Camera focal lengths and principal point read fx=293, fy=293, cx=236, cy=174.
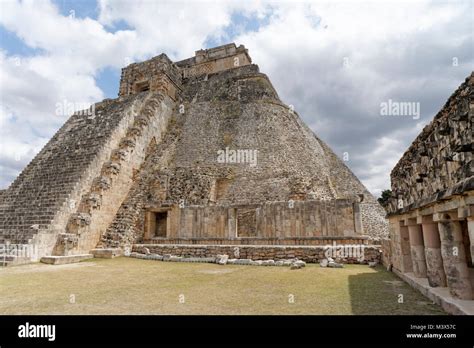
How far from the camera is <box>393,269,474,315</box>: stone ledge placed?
411 cm

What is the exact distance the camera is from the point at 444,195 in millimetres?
4480

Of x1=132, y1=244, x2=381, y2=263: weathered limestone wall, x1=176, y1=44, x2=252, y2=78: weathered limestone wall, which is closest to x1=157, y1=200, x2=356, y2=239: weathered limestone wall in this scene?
x1=132, y1=244, x2=381, y2=263: weathered limestone wall

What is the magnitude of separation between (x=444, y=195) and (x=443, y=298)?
5.56 feet

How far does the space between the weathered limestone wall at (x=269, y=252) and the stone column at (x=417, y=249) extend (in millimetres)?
4045

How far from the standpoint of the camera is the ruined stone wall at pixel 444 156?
387cm

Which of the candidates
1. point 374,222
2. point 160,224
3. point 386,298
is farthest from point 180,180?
point 386,298

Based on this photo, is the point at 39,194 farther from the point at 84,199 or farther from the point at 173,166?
the point at 173,166

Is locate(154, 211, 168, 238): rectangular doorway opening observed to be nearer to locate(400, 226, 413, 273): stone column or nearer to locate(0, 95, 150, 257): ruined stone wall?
locate(0, 95, 150, 257): ruined stone wall

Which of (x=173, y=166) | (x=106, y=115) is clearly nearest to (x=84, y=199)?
(x=173, y=166)

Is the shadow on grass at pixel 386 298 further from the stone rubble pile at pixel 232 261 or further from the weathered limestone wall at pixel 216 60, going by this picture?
the weathered limestone wall at pixel 216 60

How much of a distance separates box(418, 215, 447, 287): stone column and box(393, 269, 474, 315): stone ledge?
175 mm

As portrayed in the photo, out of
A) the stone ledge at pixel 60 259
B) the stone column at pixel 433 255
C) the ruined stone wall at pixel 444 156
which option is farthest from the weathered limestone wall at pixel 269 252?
the stone column at pixel 433 255

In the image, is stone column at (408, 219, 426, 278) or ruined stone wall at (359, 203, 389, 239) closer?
stone column at (408, 219, 426, 278)
